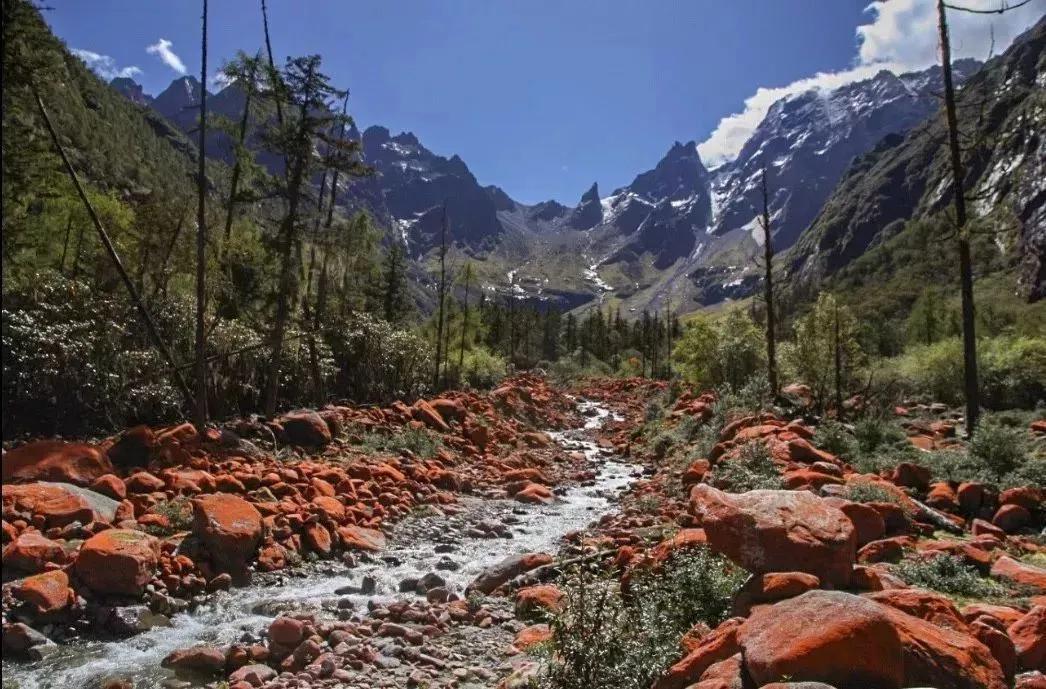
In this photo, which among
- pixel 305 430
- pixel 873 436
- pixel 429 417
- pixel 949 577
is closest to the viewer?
pixel 949 577

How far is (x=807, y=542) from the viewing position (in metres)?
5.69

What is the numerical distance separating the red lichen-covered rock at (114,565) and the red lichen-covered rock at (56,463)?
279cm

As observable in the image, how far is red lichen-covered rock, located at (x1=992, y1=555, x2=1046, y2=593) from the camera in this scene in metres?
6.17

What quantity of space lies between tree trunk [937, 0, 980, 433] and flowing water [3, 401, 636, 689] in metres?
8.57

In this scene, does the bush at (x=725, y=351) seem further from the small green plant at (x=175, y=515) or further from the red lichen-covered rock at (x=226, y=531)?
the small green plant at (x=175, y=515)

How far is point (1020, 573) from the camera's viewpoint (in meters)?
6.37

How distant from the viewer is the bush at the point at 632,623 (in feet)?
16.9

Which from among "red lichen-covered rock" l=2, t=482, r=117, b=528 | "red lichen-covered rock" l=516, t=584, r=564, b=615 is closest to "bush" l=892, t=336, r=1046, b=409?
"red lichen-covered rock" l=516, t=584, r=564, b=615

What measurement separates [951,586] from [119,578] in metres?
9.13

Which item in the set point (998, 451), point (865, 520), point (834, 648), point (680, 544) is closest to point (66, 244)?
point (680, 544)

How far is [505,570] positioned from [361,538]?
9.67ft

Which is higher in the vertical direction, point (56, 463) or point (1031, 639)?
point (56, 463)

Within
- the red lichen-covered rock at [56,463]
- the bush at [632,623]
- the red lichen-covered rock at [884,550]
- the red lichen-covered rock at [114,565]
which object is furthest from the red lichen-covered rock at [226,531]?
the red lichen-covered rock at [884,550]

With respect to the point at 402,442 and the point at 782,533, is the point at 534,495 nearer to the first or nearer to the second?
the point at 402,442
